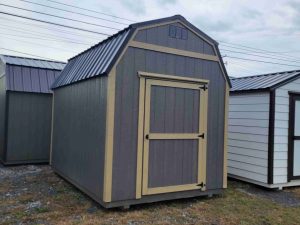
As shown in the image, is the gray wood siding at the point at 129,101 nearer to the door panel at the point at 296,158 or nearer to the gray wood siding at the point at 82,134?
the gray wood siding at the point at 82,134

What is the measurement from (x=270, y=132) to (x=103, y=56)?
3703mm

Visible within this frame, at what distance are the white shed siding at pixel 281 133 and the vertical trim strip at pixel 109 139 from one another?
144 inches

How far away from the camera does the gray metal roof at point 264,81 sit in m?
6.82

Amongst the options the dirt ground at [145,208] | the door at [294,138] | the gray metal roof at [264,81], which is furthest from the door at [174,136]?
the door at [294,138]

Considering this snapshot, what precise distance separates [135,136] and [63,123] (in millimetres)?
2560

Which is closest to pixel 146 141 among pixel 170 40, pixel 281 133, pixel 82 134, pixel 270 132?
pixel 82 134

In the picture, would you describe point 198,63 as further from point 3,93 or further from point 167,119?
point 3,93

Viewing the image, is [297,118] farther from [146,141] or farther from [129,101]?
[129,101]

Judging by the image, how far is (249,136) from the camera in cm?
727

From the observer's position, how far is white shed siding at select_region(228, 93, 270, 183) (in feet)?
22.5

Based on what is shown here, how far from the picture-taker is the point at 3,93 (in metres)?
9.16

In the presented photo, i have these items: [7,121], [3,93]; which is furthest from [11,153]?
[3,93]

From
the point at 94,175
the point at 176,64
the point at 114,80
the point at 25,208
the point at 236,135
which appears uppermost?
the point at 176,64

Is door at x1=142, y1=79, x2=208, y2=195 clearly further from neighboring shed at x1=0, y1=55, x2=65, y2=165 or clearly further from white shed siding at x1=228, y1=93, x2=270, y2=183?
neighboring shed at x1=0, y1=55, x2=65, y2=165
